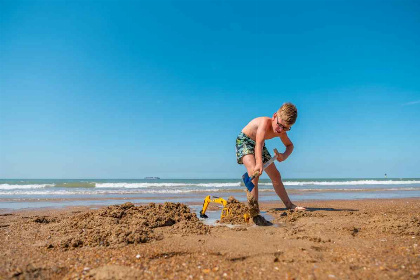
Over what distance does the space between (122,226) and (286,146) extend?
295cm

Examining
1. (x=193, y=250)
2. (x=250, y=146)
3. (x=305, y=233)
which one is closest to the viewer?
(x=193, y=250)

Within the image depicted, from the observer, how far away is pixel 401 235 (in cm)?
286

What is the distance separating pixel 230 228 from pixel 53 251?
1910 millimetres

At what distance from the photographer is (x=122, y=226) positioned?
3.11 m

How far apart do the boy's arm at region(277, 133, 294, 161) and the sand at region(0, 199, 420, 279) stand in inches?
42.0

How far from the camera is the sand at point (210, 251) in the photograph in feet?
6.05

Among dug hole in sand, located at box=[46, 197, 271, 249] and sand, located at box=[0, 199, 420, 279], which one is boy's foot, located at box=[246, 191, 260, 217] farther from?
sand, located at box=[0, 199, 420, 279]

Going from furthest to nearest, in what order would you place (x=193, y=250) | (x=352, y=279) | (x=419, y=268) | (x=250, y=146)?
(x=250, y=146), (x=193, y=250), (x=419, y=268), (x=352, y=279)

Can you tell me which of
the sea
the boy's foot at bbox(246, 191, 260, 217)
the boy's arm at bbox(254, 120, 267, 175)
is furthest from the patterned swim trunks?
the sea

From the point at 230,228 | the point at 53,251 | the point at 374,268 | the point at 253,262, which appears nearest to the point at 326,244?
the point at 374,268

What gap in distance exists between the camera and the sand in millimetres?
1845

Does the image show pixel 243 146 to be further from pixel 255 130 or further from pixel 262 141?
pixel 262 141

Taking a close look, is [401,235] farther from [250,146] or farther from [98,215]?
[98,215]

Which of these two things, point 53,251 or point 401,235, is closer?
point 53,251
